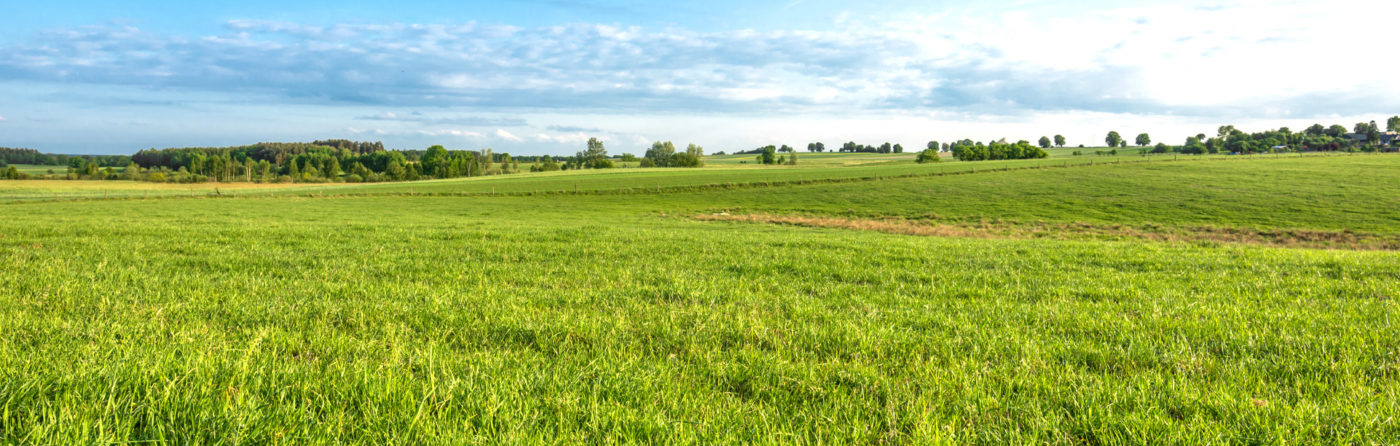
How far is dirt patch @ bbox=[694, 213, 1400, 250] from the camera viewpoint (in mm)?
30766

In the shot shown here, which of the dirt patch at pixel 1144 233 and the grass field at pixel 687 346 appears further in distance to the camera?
the dirt patch at pixel 1144 233

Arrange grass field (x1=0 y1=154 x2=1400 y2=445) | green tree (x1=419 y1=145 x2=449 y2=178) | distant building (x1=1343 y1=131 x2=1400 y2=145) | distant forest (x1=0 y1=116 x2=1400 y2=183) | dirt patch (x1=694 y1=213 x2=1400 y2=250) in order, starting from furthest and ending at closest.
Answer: distant building (x1=1343 y1=131 x2=1400 y2=145) < green tree (x1=419 y1=145 x2=449 y2=178) < distant forest (x1=0 y1=116 x2=1400 y2=183) < dirt patch (x1=694 y1=213 x2=1400 y2=250) < grass field (x1=0 y1=154 x2=1400 y2=445)

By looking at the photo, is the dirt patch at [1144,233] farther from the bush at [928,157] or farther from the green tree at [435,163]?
the green tree at [435,163]

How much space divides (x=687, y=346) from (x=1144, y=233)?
1554 inches

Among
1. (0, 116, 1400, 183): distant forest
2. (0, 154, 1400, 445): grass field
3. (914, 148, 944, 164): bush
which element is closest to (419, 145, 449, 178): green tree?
(0, 116, 1400, 183): distant forest

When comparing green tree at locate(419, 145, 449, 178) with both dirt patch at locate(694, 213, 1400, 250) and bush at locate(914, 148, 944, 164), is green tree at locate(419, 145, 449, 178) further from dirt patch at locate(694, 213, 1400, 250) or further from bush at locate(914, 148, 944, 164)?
dirt patch at locate(694, 213, 1400, 250)

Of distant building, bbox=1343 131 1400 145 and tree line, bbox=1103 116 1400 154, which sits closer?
tree line, bbox=1103 116 1400 154

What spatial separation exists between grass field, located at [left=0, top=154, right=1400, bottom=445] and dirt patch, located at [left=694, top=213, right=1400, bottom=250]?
22460 mm

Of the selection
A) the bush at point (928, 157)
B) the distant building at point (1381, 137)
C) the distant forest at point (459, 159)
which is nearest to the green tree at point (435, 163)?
the distant forest at point (459, 159)

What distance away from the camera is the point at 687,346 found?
4508mm

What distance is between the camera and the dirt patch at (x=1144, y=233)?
30.8 m

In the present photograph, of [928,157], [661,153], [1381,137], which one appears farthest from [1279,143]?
[661,153]

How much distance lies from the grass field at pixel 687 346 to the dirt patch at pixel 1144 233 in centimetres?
2246

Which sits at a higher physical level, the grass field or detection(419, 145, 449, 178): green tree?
detection(419, 145, 449, 178): green tree
